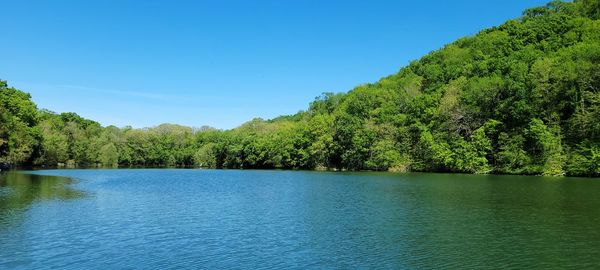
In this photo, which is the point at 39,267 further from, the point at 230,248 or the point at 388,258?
the point at 388,258

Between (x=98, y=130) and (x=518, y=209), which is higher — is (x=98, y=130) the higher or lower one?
the higher one

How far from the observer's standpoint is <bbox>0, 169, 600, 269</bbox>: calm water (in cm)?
1717

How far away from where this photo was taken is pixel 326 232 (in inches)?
909

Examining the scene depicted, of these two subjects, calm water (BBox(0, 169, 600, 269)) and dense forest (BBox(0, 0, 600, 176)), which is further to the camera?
dense forest (BBox(0, 0, 600, 176))

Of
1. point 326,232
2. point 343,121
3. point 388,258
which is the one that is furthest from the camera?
point 343,121

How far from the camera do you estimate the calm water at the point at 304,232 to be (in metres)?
17.2

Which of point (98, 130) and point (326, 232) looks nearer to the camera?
point (326, 232)

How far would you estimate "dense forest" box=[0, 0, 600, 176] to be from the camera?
224 feet

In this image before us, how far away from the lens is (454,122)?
8456cm

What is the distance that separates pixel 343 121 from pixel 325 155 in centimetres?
938

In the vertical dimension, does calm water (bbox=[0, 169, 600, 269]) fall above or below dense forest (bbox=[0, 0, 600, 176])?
below

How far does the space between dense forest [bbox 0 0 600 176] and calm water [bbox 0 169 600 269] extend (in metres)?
35.9

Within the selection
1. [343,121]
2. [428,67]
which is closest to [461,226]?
[343,121]

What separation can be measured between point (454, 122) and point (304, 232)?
2680 inches
